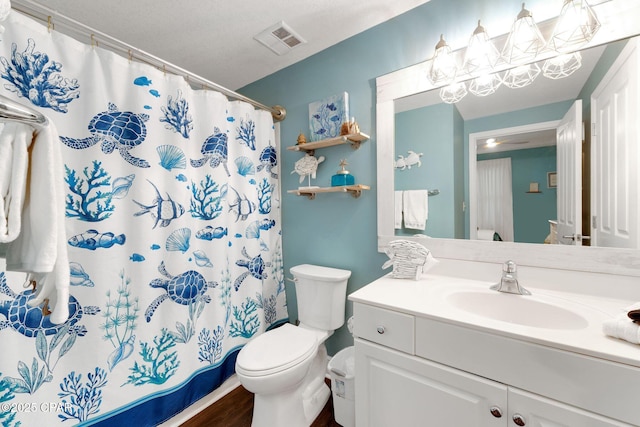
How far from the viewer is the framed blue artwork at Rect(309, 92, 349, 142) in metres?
1.65

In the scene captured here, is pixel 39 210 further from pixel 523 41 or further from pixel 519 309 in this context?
pixel 523 41

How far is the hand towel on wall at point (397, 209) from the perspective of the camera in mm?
1499

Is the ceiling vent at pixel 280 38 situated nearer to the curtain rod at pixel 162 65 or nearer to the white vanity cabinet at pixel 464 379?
the curtain rod at pixel 162 65

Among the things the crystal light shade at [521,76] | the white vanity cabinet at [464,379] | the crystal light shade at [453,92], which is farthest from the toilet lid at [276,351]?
the crystal light shade at [521,76]

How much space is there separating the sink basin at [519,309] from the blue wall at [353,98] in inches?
20.9

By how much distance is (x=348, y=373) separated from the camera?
138 cm

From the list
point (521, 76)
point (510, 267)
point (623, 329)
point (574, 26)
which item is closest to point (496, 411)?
point (623, 329)

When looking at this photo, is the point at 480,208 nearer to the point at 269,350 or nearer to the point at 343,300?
the point at 343,300

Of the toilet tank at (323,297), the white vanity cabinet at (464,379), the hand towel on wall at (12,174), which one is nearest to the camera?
→ the hand towel on wall at (12,174)

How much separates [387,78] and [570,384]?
1534 mm

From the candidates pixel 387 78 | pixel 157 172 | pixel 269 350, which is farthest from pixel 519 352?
pixel 157 172

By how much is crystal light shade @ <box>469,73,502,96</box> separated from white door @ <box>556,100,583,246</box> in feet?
1.04

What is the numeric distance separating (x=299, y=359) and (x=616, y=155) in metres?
1.60

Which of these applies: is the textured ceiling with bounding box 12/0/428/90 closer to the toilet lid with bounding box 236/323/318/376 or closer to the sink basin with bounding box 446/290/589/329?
the sink basin with bounding box 446/290/589/329
